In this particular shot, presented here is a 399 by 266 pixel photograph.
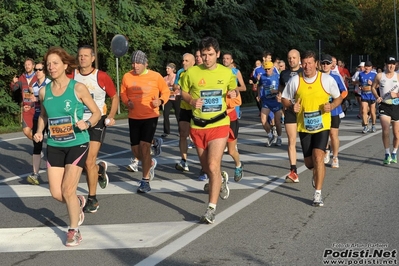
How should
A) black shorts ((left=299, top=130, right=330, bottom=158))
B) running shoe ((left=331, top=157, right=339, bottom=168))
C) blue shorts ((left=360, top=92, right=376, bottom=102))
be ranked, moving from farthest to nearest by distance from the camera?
1. blue shorts ((left=360, top=92, right=376, bottom=102))
2. running shoe ((left=331, top=157, right=339, bottom=168))
3. black shorts ((left=299, top=130, right=330, bottom=158))

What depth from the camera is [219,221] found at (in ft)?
27.0

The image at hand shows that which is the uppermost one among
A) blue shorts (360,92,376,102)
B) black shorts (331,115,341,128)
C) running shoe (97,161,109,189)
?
black shorts (331,115,341,128)

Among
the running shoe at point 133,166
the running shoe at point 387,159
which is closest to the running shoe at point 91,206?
the running shoe at point 133,166

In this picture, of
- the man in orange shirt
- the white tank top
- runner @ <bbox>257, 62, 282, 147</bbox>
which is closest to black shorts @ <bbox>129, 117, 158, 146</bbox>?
the man in orange shirt

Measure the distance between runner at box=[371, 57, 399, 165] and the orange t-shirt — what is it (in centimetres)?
431

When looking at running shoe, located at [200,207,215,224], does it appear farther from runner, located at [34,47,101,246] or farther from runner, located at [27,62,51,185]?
runner, located at [27,62,51,185]

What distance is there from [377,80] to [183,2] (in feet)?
82.3

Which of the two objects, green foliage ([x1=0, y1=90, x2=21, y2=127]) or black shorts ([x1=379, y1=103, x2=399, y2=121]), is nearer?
black shorts ([x1=379, y1=103, x2=399, y2=121])

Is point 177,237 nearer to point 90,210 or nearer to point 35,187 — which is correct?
point 90,210

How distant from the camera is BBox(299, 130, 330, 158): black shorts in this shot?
9320 mm

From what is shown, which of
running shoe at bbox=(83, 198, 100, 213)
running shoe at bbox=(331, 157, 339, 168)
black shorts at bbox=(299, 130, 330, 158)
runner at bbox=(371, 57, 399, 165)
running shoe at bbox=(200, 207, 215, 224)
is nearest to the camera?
running shoe at bbox=(200, 207, 215, 224)

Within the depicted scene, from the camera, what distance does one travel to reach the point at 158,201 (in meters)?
9.64

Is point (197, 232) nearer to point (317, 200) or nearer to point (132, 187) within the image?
point (317, 200)

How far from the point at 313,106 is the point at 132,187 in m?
2.97
